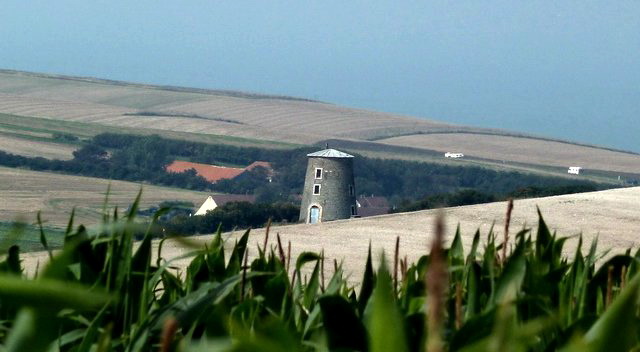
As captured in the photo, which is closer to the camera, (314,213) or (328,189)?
(314,213)

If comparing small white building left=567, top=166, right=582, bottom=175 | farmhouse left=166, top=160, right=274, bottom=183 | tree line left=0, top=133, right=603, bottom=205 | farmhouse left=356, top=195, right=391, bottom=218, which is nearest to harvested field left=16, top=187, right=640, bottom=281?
farmhouse left=356, top=195, right=391, bottom=218

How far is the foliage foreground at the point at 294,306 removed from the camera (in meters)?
0.80

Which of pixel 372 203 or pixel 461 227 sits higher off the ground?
pixel 461 227

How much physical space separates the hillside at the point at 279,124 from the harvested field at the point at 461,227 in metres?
54.7

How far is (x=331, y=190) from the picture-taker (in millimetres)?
41188

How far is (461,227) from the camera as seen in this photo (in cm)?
661

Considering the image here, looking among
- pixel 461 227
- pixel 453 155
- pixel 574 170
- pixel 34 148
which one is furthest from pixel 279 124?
pixel 461 227

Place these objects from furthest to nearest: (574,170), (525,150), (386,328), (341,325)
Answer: (525,150)
(574,170)
(341,325)
(386,328)

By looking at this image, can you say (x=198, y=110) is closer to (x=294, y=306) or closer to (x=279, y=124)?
(x=279, y=124)

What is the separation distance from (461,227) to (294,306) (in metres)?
4.74

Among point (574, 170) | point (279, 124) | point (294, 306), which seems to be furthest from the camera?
point (279, 124)

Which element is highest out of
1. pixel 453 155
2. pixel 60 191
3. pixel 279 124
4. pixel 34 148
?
pixel 453 155

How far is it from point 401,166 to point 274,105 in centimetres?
2639

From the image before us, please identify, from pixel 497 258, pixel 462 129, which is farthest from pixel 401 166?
pixel 497 258
